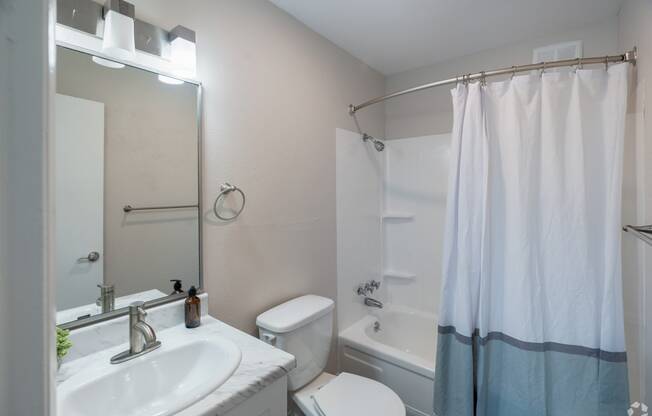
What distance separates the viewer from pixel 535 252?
141 cm

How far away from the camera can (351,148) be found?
2.31 meters

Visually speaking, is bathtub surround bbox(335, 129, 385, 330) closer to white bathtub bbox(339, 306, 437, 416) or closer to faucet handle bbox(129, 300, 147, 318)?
white bathtub bbox(339, 306, 437, 416)

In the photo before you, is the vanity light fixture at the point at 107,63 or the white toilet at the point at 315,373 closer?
the vanity light fixture at the point at 107,63

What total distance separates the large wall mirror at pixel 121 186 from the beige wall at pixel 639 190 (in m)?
2.02

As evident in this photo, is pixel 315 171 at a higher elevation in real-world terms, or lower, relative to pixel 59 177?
higher

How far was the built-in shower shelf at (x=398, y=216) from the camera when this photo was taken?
8.58 ft

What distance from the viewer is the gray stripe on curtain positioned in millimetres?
1271

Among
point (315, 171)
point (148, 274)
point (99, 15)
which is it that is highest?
point (99, 15)

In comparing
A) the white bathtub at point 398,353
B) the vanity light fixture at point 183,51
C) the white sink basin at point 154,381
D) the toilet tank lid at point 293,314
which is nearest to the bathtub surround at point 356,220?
the white bathtub at point 398,353

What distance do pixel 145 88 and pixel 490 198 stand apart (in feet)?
5.37

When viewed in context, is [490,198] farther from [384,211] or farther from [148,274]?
[148,274]

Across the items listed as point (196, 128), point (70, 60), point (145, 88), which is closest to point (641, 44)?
point (196, 128)

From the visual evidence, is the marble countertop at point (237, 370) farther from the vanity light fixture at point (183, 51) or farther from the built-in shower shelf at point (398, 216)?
the built-in shower shelf at point (398, 216)

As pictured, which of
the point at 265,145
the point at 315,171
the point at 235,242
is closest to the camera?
the point at 235,242
